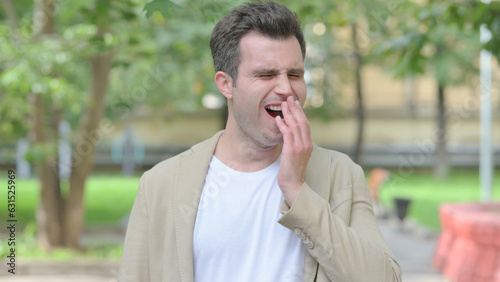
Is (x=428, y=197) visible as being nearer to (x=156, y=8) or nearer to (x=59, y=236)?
(x=59, y=236)

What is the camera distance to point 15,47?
23.8 feet

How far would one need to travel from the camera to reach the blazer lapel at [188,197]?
74.1 inches

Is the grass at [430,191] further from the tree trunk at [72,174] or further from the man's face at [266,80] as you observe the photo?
the man's face at [266,80]

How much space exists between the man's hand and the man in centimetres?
4

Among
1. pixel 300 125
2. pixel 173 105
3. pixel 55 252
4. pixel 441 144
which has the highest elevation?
pixel 173 105

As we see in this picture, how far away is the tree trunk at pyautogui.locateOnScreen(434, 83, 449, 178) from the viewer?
84.1 feet

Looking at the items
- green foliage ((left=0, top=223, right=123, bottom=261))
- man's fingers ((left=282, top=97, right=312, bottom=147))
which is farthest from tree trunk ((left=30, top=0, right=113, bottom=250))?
man's fingers ((left=282, top=97, right=312, bottom=147))

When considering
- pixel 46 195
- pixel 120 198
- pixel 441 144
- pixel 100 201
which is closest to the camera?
pixel 46 195

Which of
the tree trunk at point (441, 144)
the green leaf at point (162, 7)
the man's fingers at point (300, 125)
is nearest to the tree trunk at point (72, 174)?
the green leaf at point (162, 7)

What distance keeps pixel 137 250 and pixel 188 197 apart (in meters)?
0.22

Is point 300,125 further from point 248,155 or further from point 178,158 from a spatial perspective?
point 178,158

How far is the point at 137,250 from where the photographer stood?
1.93m

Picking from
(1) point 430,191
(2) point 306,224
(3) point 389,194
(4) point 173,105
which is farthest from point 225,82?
(1) point 430,191

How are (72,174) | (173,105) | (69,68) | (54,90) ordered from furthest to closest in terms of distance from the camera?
(173,105), (72,174), (69,68), (54,90)
